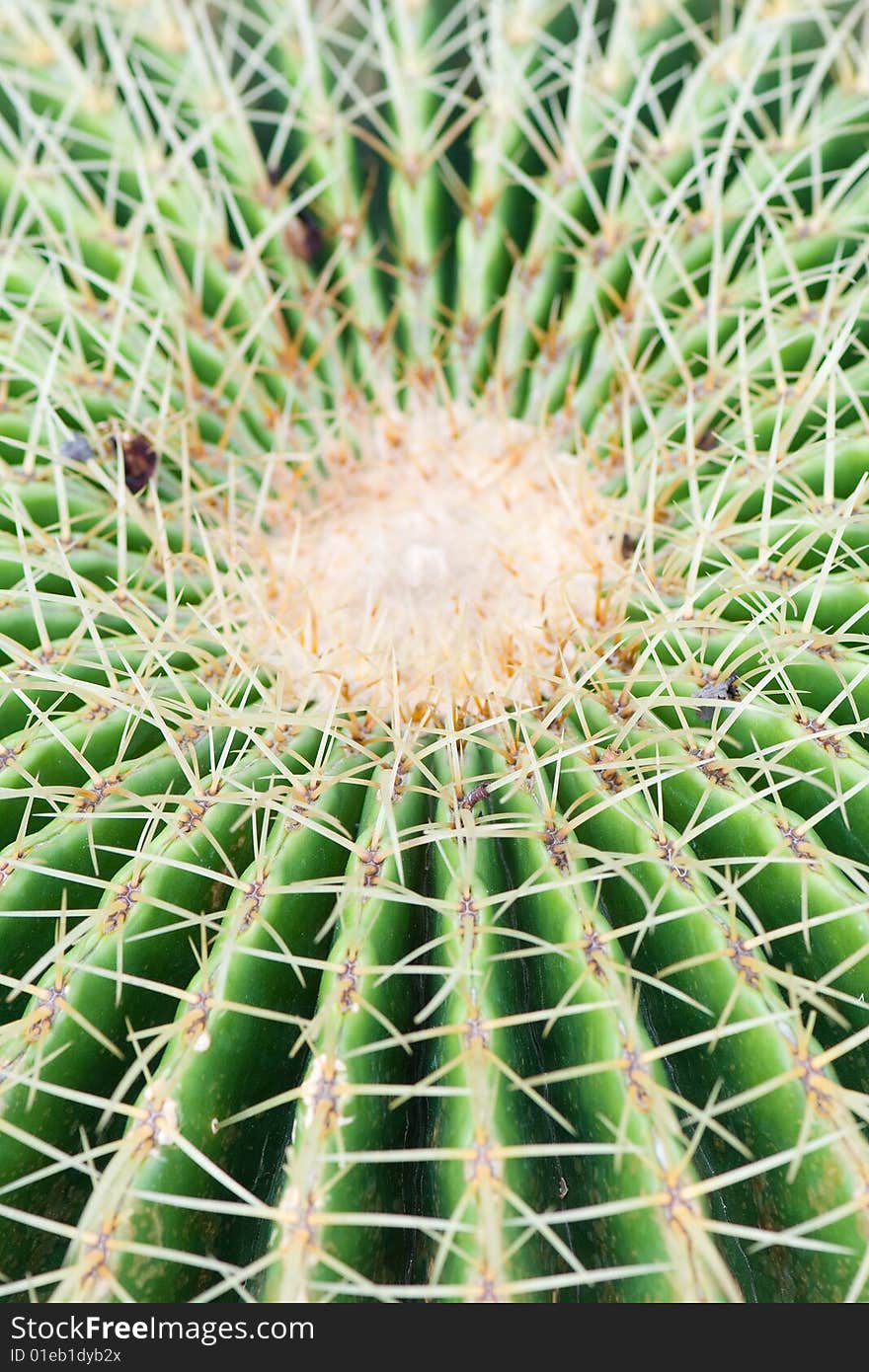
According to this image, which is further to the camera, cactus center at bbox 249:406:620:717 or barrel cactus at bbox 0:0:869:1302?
cactus center at bbox 249:406:620:717

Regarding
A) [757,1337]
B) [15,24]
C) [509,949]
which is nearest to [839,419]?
[509,949]

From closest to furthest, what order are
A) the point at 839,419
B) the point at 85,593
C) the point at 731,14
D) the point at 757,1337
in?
the point at 757,1337, the point at 85,593, the point at 839,419, the point at 731,14

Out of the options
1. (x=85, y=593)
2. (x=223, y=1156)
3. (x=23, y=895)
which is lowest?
(x=223, y=1156)

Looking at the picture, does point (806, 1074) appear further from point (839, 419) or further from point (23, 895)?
point (839, 419)

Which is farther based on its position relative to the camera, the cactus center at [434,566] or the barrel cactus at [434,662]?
the cactus center at [434,566]

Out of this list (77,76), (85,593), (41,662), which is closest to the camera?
(41,662)
